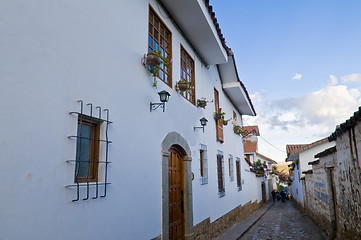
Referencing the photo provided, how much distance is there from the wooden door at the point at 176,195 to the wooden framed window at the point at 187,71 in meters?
1.69

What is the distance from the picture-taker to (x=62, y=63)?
3359 mm

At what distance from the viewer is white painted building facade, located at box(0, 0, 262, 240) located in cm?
277

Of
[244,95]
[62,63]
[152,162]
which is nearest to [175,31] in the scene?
[152,162]

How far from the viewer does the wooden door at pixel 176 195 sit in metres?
6.26

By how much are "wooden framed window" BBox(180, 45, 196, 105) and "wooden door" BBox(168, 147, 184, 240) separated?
5.54 ft

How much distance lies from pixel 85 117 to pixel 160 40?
3.24 m

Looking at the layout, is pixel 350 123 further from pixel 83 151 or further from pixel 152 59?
pixel 83 151

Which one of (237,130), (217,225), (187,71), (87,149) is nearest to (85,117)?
(87,149)

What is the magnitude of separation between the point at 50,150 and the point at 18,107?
58 cm

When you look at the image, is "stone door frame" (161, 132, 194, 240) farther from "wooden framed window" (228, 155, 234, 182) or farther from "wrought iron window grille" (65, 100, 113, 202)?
"wooden framed window" (228, 155, 234, 182)

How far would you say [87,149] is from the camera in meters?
3.78

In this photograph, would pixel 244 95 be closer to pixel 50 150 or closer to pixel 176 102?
pixel 176 102

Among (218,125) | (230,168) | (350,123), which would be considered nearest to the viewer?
(350,123)


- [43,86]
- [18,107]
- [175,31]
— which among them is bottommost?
[18,107]
